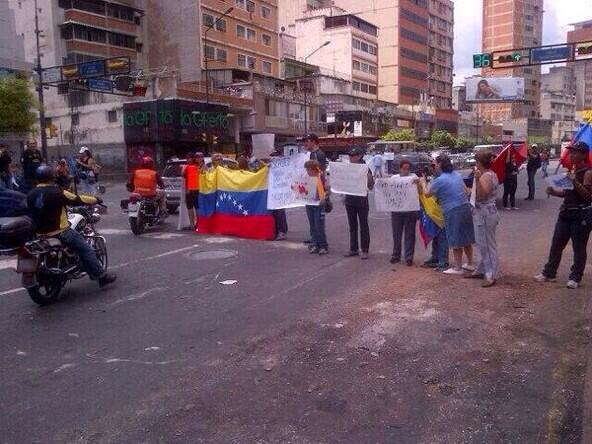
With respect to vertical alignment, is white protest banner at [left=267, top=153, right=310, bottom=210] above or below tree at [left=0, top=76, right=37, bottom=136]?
below

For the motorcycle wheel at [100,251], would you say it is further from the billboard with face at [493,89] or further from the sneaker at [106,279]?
the billboard with face at [493,89]

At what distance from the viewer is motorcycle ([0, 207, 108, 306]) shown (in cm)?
667

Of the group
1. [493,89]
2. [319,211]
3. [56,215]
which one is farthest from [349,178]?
[493,89]

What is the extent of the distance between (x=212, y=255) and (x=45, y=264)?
3.55 meters

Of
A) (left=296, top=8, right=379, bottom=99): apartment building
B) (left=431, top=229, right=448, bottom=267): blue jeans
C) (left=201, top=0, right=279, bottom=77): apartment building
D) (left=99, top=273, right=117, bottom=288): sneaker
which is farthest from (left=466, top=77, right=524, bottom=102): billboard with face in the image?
(left=99, top=273, right=117, bottom=288): sneaker

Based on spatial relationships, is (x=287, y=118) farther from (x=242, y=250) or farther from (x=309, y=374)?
(x=309, y=374)

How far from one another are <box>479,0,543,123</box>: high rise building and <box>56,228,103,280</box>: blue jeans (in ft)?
488

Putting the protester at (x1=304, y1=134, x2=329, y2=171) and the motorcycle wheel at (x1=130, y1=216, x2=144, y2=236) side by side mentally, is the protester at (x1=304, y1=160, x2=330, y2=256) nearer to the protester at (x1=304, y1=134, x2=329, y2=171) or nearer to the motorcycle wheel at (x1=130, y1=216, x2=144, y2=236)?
the protester at (x1=304, y1=134, x2=329, y2=171)

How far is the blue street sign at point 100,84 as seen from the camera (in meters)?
37.1

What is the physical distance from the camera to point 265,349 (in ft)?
18.1

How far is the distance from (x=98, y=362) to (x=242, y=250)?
215 inches

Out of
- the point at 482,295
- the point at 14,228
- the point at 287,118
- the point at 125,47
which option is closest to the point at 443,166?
the point at 482,295

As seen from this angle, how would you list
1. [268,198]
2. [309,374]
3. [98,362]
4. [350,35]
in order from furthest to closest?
[350,35]
[268,198]
[98,362]
[309,374]

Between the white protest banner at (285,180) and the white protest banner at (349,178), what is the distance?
2.02 feet
